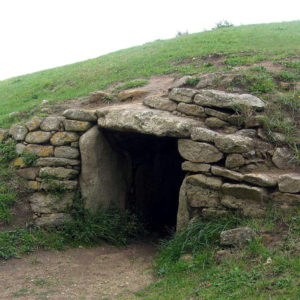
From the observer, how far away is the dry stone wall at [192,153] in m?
5.38

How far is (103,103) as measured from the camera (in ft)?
25.2

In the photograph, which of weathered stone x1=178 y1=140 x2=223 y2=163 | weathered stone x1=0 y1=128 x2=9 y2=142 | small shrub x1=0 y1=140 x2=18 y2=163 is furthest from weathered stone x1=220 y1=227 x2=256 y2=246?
weathered stone x1=0 y1=128 x2=9 y2=142

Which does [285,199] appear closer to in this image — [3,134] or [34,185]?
[34,185]

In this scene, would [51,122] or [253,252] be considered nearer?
[253,252]

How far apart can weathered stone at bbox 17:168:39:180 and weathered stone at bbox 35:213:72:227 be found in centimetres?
77

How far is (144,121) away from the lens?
20.7 feet

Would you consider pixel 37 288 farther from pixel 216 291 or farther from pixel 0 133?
pixel 0 133

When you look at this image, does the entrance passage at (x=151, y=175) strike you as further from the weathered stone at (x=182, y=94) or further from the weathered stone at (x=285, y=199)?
the weathered stone at (x=285, y=199)

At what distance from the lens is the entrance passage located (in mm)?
7822

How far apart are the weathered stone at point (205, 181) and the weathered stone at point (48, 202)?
2.25 metres

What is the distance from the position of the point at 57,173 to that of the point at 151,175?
8.72 feet

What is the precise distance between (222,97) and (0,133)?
4390mm

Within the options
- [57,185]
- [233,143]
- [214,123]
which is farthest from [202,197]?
[57,185]

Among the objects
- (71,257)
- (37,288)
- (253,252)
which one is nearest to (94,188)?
(71,257)
